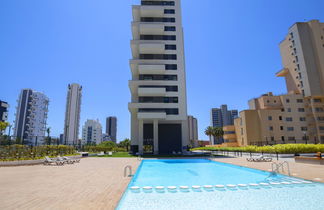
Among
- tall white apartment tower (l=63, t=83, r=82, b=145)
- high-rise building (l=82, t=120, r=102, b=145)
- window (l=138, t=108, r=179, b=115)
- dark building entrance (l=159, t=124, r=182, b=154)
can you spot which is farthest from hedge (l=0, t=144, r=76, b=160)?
high-rise building (l=82, t=120, r=102, b=145)

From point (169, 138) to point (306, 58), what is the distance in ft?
153

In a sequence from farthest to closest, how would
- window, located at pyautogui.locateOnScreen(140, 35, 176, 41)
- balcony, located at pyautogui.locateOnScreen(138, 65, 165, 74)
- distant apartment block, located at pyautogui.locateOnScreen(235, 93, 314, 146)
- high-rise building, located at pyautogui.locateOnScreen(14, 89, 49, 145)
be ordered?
high-rise building, located at pyautogui.locateOnScreen(14, 89, 49, 145)
distant apartment block, located at pyautogui.locateOnScreen(235, 93, 314, 146)
window, located at pyautogui.locateOnScreen(140, 35, 176, 41)
balcony, located at pyautogui.locateOnScreen(138, 65, 165, 74)

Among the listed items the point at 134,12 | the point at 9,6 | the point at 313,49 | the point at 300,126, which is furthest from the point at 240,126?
the point at 9,6

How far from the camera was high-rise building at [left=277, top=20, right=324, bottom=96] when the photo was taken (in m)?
49.2

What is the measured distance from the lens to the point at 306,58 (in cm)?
5016

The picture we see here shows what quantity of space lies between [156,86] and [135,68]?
587 centimetres

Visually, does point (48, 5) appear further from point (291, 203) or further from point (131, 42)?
point (291, 203)

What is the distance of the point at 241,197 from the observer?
6.35m

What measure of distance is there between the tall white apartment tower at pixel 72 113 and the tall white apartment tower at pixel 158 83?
7982cm

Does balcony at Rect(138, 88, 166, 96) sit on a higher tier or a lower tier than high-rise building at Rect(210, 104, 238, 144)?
lower

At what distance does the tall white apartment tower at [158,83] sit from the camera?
108 feet

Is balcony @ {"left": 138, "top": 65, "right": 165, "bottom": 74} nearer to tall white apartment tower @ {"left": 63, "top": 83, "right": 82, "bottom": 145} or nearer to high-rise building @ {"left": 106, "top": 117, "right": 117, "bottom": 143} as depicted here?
tall white apartment tower @ {"left": 63, "top": 83, "right": 82, "bottom": 145}

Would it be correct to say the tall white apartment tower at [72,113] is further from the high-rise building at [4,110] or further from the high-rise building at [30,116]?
the high-rise building at [4,110]

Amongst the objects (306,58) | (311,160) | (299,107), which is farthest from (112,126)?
(311,160)
